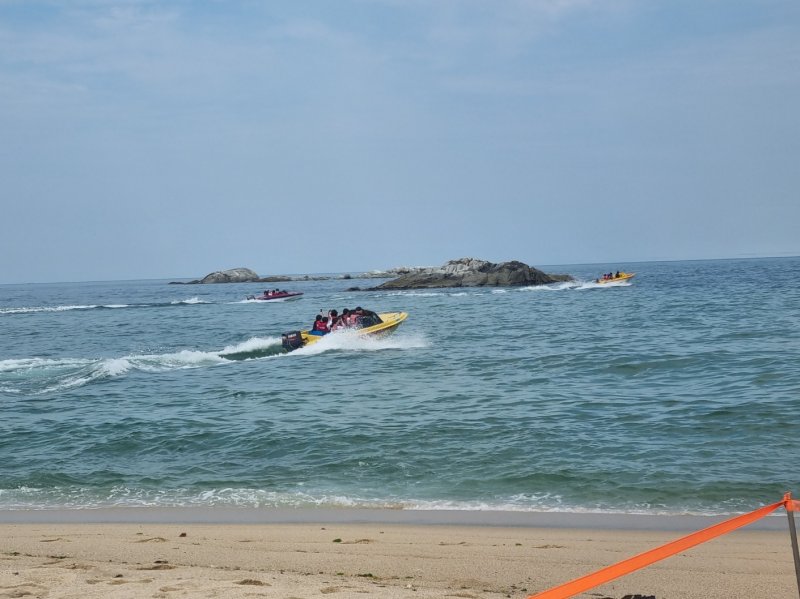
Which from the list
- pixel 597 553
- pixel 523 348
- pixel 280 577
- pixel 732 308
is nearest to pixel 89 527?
pixel 280 577

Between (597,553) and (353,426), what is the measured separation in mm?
6806

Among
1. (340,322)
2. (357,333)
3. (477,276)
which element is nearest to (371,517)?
(357,333)

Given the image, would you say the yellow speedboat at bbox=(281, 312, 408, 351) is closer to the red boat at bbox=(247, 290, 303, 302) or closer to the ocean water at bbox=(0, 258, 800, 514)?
the ocean water at bbox=(0, 258, 800, 514)

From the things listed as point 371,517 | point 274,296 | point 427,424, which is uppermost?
point 274,296

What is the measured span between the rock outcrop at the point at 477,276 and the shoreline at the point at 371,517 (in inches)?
2798

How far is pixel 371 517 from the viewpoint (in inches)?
325

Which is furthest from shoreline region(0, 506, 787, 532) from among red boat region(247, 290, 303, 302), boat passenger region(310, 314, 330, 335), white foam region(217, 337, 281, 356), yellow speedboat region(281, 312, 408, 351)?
red boat region(247, 290, 303, 302)

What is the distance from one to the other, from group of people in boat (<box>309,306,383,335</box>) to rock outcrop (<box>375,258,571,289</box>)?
52.4m

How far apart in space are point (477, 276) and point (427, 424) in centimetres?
7183

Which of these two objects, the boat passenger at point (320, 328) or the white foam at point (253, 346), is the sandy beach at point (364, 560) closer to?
the white foam at point (253, 346)

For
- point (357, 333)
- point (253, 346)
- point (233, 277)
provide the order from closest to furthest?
point (253, 346)
point (357, 333)
point (233, 277)

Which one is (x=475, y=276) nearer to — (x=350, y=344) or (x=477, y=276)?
(x=477, y=276)

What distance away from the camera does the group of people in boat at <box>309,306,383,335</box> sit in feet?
87.3

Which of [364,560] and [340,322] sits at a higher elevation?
[340,322]
